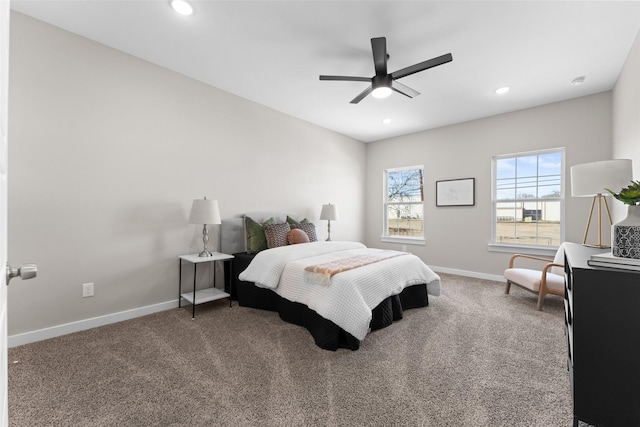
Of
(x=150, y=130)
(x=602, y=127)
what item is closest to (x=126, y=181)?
(x=150, y=130)

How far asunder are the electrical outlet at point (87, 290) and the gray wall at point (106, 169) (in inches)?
1.9

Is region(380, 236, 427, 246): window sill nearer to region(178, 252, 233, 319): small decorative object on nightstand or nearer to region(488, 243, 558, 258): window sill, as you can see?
region(488, 243, 558, 258): window sill

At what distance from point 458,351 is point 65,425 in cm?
255

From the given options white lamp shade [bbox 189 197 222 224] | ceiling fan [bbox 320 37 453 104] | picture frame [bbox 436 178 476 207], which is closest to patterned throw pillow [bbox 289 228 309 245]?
white lamp shade [bbox 189 197 222 224]

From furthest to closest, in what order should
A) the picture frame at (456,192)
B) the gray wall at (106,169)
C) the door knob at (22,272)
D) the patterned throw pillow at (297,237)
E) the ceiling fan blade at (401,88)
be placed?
the picture frame at (456,192)
the patterned throw pillow at (297,237)
the ceiling fan blade at (401,88)
the gray wall at (106,169)
the door knob at (22,272)

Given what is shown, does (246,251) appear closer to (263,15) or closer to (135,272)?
(135,272)

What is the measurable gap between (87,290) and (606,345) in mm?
3694

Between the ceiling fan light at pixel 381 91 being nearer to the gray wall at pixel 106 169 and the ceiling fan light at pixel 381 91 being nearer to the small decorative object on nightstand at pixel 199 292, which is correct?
the gray wall at pixel 106 169

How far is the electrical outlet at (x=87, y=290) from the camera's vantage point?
8.61ft

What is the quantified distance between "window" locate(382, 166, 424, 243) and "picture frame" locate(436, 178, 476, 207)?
15.6 inches

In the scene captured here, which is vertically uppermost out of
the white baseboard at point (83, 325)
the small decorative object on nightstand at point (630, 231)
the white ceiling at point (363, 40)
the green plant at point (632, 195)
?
the white ceiling at point (363, 40)

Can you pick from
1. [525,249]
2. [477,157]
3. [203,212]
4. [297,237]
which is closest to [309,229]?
[297,237]

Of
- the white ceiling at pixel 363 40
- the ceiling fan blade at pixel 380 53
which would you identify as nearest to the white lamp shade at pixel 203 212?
the white ceiling at pixel 363 40

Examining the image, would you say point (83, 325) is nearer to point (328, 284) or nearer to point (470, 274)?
point (328, 284)
